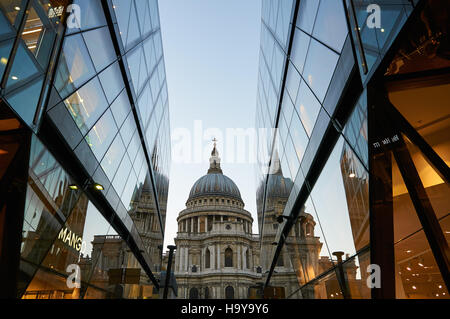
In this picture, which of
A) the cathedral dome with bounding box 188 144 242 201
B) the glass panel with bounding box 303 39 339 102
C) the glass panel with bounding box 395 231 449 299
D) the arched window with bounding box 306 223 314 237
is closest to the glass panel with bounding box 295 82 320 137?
the glass panel with bounding box 303 39 339 102

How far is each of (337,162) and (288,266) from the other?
1212cm

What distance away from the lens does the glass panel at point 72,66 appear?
7484mm

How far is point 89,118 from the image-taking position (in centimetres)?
948

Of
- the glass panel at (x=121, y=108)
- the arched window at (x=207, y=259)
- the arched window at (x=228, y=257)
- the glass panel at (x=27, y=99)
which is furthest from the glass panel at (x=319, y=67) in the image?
the arched window at (x=207, y=259)

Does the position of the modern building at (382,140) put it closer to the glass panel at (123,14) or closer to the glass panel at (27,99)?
the glass panel at (27,99)

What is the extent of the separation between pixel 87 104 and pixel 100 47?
217 cm

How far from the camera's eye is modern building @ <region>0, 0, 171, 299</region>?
6117 mm

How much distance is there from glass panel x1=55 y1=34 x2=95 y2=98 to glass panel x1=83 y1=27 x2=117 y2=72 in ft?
1.39

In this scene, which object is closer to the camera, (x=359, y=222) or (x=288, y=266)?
(x=359, y=222)

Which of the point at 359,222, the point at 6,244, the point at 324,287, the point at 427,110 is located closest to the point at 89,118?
the point at 6,244

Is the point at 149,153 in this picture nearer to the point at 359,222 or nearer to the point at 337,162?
the point at 337,162

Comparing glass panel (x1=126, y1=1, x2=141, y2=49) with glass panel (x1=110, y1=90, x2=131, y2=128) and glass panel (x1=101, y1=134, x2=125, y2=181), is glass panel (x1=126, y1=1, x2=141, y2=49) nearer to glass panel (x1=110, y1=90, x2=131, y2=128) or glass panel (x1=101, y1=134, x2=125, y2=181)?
glass panel (x1=110, y1=90, x2=131, y2=128)

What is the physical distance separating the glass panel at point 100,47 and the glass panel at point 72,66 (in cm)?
42
